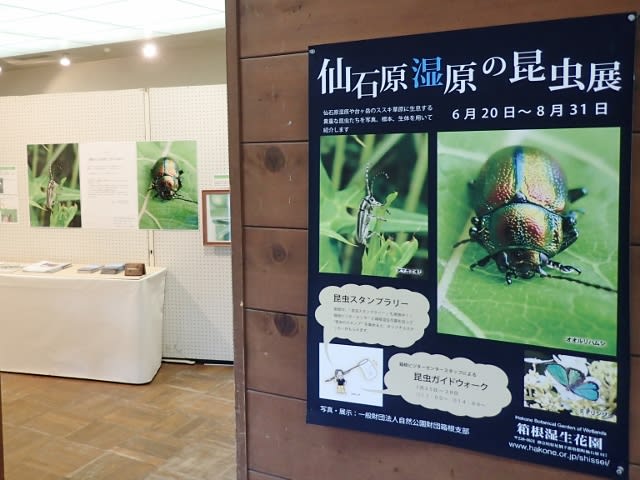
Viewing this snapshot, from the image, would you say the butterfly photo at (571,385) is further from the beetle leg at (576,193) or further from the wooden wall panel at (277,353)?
the wooden wall panel at (277,353)

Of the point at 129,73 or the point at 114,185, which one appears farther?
the point at 129,73

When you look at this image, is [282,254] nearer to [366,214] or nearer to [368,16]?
[366,214]

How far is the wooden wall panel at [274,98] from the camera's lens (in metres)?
1.41

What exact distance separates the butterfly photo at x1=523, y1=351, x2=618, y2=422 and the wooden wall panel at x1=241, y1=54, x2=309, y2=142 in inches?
29.1

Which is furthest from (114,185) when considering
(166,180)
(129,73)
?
(129,73)

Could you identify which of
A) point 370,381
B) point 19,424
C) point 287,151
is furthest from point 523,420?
point 19,424

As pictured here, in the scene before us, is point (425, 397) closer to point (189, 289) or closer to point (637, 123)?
point (637, 123)

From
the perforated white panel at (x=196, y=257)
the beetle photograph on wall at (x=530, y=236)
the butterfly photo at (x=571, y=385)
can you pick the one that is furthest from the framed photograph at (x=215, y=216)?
the butterfly photo at (x=571, y=385)

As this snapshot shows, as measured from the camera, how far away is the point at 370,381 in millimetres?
1380

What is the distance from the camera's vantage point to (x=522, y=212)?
1.20 metres

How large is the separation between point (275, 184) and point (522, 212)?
0.60 metres

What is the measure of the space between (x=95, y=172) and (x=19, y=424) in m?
1.95

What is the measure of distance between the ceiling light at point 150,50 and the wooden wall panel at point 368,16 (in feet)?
16.3

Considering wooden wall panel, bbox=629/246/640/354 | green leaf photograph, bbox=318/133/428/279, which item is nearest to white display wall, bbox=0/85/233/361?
green leaf photograph, bbox=318/133/428/279
